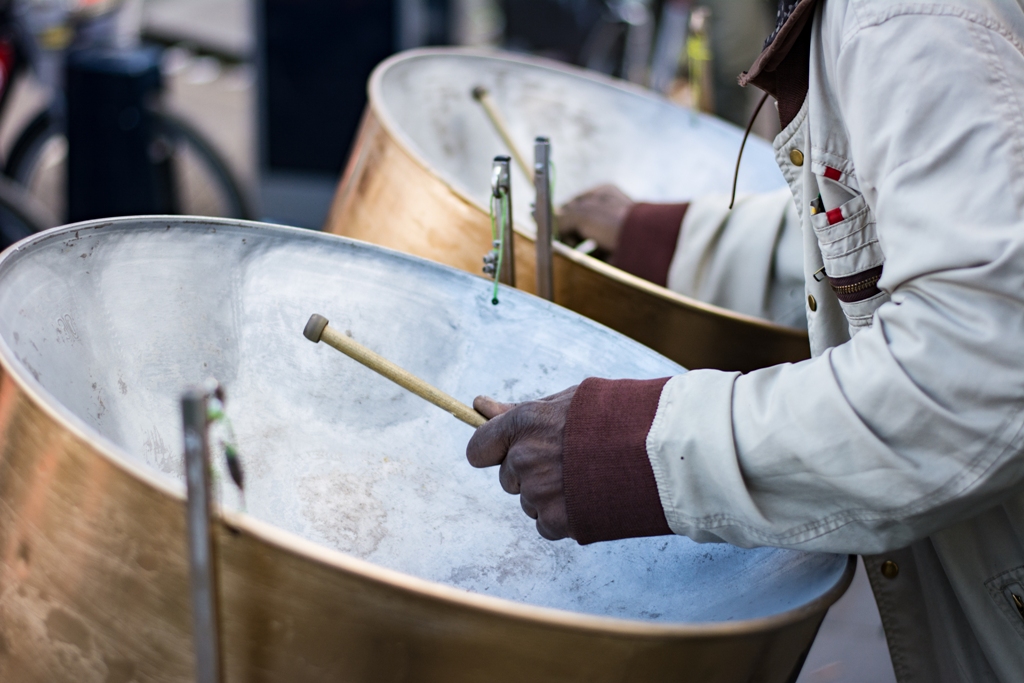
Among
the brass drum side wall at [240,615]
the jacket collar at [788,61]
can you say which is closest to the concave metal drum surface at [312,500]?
the brass drum side wall at [240,615]

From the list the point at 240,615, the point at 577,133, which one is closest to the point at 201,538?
the point at 240,615

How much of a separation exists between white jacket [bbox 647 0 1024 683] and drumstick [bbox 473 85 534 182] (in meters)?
0.82

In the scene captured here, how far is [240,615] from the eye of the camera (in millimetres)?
603

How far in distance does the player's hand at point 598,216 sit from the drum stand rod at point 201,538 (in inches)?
33.0

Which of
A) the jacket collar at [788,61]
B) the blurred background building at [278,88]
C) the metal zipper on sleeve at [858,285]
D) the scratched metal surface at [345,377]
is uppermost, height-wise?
the jacket collar at [788,61]

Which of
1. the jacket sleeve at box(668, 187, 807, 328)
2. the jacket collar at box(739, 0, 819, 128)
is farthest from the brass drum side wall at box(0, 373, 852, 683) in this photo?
the jacket sleeve at box(668, 187, 807, 328)

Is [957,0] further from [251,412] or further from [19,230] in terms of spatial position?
[19,230]

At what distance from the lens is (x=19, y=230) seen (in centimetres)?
264

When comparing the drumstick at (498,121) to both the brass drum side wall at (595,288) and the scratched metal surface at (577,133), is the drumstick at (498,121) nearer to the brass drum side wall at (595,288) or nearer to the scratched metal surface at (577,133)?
the scratched metal surface at (577,133)

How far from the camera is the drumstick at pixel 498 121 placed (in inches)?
61.6

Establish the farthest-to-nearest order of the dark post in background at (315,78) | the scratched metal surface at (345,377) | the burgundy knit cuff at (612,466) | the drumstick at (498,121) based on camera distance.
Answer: the dark post in background at (315,78) < the drumstick at (498,121) < the scratched metal surface at (345,377) < the burgundy knit cuff at (612,466)

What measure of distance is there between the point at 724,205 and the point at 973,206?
28.2 inches

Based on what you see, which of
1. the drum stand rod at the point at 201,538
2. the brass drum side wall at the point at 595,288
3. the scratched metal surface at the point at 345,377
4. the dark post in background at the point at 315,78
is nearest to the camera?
the drum stand rod at the point at 201,538

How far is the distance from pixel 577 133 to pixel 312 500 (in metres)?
0.96
